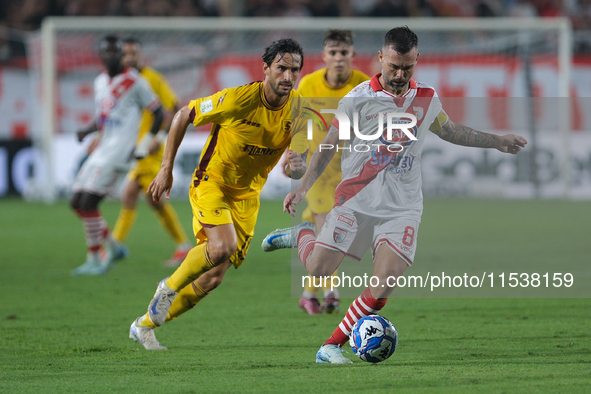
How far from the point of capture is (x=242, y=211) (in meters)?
5.43

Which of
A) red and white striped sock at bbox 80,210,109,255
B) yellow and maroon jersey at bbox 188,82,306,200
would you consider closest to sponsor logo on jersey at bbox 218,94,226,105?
yellow and maroon jersey at bbox 188,82,306,200

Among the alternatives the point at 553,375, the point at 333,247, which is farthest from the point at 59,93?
the point at 553,375

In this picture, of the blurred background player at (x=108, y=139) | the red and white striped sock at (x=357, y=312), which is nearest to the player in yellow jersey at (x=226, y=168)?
the red and white striped sock at (x=357, y=312)

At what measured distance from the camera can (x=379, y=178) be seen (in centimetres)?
479

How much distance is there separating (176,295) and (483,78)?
567 inches

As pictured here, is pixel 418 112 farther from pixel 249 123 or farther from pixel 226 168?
pixel 226 168

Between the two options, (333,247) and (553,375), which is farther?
(333,247)

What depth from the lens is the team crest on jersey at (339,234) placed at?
4.74 m

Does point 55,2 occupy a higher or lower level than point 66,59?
higher

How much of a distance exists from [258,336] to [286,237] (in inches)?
29.5

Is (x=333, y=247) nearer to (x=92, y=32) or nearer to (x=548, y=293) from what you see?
(x=548, y=293)

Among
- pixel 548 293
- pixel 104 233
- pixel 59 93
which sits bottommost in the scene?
pixel 548 293

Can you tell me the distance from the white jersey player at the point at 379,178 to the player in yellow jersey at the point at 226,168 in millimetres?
376

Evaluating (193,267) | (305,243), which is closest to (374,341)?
(305,243)
